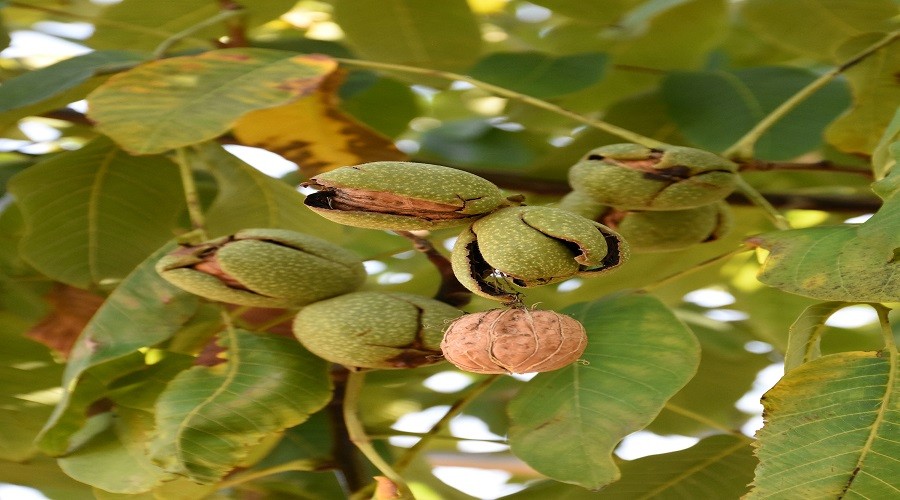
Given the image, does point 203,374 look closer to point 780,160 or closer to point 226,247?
point 226,247

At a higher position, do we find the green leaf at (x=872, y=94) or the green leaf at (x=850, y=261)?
the green leaf at (x=872, y=94)

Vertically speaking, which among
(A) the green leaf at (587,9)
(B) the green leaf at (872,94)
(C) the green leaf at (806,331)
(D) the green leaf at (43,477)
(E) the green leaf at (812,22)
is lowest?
(D) the green leaf at (43,477)

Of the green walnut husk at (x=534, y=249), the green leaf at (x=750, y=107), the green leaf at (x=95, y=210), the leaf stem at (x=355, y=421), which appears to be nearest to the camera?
the green walnut husk at (x=534, y=249)

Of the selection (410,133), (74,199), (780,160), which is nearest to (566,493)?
(780,160)

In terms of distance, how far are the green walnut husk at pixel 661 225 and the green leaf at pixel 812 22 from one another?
629mm

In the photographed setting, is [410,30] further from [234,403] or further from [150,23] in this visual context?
[234,403]

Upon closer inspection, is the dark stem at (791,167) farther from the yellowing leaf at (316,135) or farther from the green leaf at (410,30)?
the green leaf at (410,30)

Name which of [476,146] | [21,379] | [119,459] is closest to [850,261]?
[119,459]

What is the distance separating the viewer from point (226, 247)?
41.9 inches

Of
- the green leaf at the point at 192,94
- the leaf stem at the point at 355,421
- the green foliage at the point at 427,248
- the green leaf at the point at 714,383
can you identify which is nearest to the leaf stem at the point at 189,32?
the green foliage at the point at 427,248

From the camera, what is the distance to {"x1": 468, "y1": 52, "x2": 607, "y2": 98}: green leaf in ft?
5.21

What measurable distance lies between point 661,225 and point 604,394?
232mm

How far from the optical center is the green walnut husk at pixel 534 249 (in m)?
0.84

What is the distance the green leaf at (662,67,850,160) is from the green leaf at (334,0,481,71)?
1.14ft
